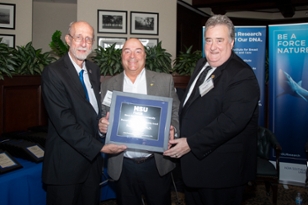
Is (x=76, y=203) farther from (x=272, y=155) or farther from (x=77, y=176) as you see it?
(x=272, y=155)

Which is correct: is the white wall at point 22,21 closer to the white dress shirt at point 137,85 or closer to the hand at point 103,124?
the white dress shirt at point 137,85

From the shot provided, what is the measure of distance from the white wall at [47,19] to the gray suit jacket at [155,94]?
6.98 metres

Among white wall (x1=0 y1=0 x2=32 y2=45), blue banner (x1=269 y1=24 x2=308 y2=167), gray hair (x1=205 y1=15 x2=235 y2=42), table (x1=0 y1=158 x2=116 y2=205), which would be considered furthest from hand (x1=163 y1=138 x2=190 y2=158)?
white wall (x1=0 y1=0 x2=32 y2=45)

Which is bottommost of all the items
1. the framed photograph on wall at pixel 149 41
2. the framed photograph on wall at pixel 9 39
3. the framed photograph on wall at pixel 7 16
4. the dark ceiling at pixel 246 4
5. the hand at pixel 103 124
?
the hand at pixel 103 124

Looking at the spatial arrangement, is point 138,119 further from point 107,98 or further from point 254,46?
point 254,46

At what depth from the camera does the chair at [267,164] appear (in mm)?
3322

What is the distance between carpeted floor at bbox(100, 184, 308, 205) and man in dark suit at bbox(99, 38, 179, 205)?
1.46 meters

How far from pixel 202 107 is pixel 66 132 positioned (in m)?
0.87

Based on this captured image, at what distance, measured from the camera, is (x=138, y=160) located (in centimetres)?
203

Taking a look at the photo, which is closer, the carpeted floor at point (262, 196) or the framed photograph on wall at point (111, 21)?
the carpeted floor at point (262, 196)

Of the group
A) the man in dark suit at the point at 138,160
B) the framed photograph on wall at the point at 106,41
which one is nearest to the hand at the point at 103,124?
the man in dark suit at the point at 138,160

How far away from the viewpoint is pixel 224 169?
5.47 ft

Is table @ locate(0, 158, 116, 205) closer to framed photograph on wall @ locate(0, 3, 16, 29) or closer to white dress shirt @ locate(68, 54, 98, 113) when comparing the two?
white dress shirt @ locate(68, 54, 98, 113)

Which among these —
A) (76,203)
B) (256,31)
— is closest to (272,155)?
(256,31)
